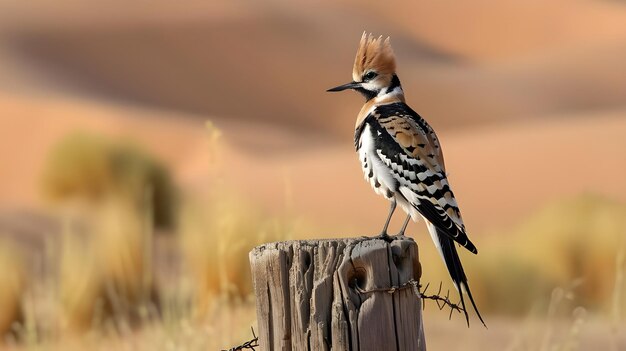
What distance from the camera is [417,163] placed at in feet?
13.7

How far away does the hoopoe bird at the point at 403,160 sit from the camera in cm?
400

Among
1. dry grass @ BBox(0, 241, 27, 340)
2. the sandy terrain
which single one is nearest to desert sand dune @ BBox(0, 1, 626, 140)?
the sandy terrain

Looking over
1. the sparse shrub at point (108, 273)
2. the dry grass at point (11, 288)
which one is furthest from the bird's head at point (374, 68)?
the dry grass at point (11, 288)

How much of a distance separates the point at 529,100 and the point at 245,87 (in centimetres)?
732

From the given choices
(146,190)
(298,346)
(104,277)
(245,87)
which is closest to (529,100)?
(245,87)

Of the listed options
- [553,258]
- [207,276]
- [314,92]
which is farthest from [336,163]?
[207,276]

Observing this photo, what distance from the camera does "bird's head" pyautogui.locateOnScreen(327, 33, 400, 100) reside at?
4559mm

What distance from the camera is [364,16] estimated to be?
35625 millimetres

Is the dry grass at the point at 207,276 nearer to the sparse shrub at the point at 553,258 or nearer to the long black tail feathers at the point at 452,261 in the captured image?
the sparse shrub at the point at 553,258

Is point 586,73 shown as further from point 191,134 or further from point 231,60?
point 191,134

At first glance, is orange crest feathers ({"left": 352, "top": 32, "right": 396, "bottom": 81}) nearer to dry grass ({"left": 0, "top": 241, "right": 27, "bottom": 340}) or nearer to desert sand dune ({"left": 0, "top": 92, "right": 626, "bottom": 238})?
dry grass ({"left": 0, "top": 241, "right": 27, "bottom": 340})

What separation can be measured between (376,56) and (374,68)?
0.05 metres

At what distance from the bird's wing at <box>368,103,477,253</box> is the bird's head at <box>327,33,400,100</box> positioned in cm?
23

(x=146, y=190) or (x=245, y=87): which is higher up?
(x=245, y=87)
